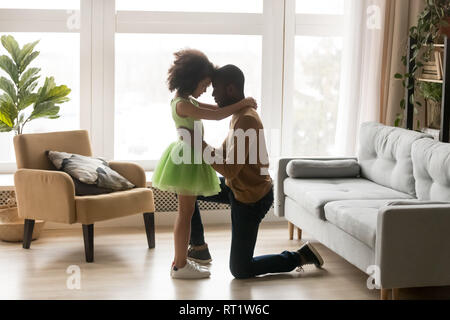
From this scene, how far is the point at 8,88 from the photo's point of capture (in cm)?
493

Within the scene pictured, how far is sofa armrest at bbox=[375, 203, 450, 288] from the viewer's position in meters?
3.48

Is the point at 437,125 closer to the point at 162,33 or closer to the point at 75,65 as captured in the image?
the point at 162,33

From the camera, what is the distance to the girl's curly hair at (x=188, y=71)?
388 centimetres

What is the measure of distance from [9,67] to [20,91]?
172 mm

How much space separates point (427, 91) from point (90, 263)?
262 cm

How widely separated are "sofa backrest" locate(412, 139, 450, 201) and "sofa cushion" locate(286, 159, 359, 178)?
71 cm

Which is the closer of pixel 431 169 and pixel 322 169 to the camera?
pixel 431 169

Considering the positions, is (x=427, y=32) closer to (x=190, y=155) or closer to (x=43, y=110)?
(x=190, y=155)

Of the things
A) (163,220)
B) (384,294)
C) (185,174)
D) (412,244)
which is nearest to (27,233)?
(163,220)

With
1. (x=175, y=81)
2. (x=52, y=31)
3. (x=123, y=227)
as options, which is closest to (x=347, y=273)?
(x=175, y=81)

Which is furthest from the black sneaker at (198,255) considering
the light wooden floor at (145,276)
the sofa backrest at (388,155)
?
the sofa backrest at (388,155)

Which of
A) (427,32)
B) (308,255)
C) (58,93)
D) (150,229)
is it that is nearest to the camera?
(308,255)

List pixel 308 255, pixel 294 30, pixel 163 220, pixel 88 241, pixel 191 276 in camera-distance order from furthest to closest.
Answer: pixel 294 30 → pixel 163 220 → pixel 88 241 → pixel 308 255 → pixel 191 276

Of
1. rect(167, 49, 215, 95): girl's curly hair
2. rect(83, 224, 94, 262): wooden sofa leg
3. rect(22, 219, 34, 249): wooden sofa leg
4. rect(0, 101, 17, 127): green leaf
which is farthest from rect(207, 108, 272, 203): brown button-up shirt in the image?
rect(0, 101, 17, 127): green leaf
